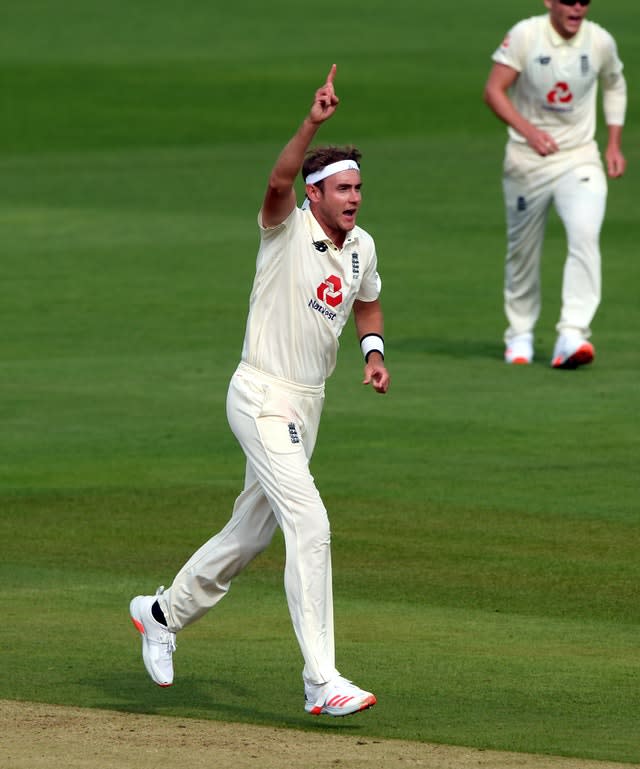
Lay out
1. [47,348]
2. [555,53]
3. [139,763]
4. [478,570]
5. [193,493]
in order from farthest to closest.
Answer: [47,348] < [555,53] < [193,493] < [478,570] < [139,763]

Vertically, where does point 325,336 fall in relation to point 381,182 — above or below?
above

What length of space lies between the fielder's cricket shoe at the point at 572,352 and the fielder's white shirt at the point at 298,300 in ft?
26.2

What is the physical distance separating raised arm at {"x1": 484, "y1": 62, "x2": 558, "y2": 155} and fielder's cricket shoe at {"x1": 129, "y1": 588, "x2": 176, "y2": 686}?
26.5 ft

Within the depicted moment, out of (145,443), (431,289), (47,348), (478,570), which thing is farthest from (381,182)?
(478,570)

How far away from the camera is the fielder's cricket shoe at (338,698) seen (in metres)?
7.95

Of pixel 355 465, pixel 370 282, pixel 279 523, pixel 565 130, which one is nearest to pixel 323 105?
pixel 370 282

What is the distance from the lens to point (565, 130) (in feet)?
54.7

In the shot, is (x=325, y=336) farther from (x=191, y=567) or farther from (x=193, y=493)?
(x=193, y=493)

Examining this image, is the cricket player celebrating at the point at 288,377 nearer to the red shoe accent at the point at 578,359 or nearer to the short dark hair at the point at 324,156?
the short dark hair at the point at 324,156

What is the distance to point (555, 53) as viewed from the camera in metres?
16.5

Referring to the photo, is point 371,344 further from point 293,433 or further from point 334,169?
point 334,169

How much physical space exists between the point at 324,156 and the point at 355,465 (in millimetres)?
4872

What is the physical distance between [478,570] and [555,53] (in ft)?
22.2

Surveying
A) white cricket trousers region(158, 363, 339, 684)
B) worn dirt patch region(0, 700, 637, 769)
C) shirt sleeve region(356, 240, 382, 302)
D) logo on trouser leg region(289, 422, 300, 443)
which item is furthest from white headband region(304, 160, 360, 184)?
worn dirt patch region(0, 700, 637, 769)
